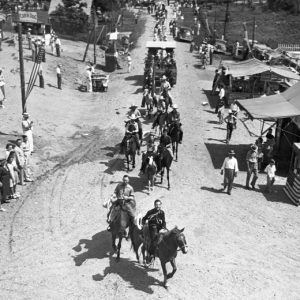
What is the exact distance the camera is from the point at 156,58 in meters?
35.3

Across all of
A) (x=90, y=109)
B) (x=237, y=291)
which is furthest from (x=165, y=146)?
(x=90, y=109)

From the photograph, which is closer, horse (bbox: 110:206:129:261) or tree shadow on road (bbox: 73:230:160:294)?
tree shadow on road (bbox: 73:230:160:294)

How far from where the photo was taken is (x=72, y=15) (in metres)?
49.8

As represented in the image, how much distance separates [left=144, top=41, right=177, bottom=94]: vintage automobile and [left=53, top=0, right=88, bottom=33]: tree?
15315 mm

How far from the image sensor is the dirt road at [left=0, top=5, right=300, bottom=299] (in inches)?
484

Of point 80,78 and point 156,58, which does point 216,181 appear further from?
point 80,78

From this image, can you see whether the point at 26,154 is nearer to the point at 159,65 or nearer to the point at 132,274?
the point at 132,274

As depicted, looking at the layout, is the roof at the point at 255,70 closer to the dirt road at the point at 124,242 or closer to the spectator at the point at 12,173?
the dirt road at the point at 124,242

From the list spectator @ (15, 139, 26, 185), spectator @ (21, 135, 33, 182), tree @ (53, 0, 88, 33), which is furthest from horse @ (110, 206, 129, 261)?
tree @ (53, 0, 88, 33)

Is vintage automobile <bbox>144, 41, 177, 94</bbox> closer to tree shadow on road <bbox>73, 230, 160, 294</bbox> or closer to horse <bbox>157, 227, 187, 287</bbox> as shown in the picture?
tree shadow on road <bbox>73, 230, 160, 294</bbox>

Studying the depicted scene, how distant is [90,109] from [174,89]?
277 inches

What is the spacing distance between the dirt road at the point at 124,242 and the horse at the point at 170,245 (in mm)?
780

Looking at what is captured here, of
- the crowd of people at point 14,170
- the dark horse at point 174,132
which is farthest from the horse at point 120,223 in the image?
the dark horse at point 174,132

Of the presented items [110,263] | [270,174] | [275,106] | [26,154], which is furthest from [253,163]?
[26,154]
